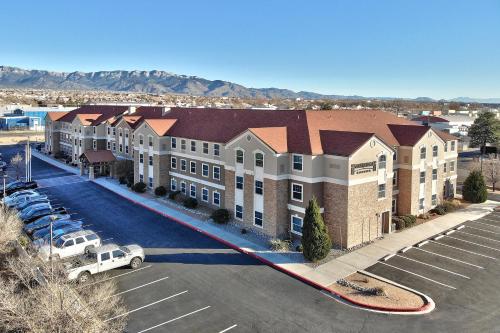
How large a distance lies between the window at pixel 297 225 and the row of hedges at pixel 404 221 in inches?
361

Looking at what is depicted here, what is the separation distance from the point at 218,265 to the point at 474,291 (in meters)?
15.5

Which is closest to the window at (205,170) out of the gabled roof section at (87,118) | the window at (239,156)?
the window at (239,156)

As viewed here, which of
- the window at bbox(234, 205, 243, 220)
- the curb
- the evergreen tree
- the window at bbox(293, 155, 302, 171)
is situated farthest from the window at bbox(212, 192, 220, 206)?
the evergreen tree

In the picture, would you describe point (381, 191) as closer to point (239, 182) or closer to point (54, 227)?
point (239, 182)

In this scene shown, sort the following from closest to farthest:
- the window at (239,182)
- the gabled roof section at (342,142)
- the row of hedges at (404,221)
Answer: the gabled roof section at (342,142), the row of hedges at (404,221), the window at (239,182)

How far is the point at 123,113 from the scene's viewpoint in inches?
2467

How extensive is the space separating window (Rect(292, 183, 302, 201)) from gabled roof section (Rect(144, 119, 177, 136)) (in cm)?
2011

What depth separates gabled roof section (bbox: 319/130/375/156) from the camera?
96.6 ft

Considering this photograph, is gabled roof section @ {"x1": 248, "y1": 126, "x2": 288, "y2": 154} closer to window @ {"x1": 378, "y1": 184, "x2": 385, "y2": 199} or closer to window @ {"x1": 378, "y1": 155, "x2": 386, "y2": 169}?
window @ {"x1": 378, "y1": 155, "x2": 386, "y2": 169}

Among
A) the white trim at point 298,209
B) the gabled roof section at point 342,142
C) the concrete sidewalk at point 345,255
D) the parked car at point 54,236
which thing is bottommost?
the concrete sidewalk at point 345,255

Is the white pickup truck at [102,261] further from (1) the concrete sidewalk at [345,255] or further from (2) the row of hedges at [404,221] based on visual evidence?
(2) the row of hedges at [404,221]

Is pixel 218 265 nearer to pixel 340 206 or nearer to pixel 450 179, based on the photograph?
pixel 340 206

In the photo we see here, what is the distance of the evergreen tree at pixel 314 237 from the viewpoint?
1051 inches

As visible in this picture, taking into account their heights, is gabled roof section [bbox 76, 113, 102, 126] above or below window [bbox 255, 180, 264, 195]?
above
